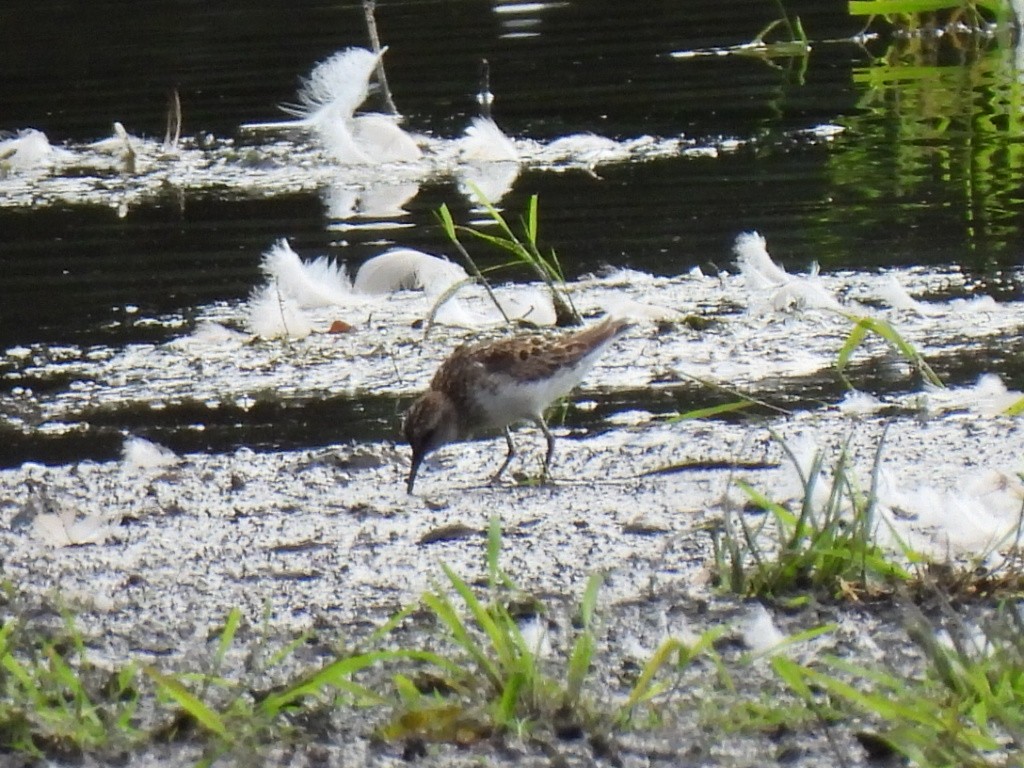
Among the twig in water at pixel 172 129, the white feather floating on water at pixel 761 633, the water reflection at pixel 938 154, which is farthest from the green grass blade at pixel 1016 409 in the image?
the twig in water at pixel 172 129

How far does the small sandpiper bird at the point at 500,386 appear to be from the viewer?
602cm

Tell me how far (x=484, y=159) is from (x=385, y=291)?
129 inches

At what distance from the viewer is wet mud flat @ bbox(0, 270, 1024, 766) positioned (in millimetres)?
4211

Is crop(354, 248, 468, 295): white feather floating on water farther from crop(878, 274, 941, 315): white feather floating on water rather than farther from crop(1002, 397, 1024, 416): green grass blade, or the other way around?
crop(1002, 397, 1024, 416): green grass blade

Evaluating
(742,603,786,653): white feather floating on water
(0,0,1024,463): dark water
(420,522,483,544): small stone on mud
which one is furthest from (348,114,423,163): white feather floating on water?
(742,603,786,653): white feather floating on water

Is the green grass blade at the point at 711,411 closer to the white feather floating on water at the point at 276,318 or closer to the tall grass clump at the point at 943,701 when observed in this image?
the tall grass clump at the point at 943,701

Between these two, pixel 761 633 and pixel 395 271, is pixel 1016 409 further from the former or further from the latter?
pixel 395 271

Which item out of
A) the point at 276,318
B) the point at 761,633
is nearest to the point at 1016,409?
the point at 761,633

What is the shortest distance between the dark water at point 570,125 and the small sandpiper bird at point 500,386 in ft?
1.57

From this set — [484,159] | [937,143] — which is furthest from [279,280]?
[937,143]

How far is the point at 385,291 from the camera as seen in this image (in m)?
8.30

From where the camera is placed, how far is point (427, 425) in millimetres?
5973

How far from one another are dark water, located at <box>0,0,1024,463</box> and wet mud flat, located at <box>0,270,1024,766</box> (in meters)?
0.41

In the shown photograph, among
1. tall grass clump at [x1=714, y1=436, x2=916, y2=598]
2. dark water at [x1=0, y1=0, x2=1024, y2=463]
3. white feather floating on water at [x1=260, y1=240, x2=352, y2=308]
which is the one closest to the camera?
tall grass clump at [x1=714, y1=436, x2=916, y2=598]
